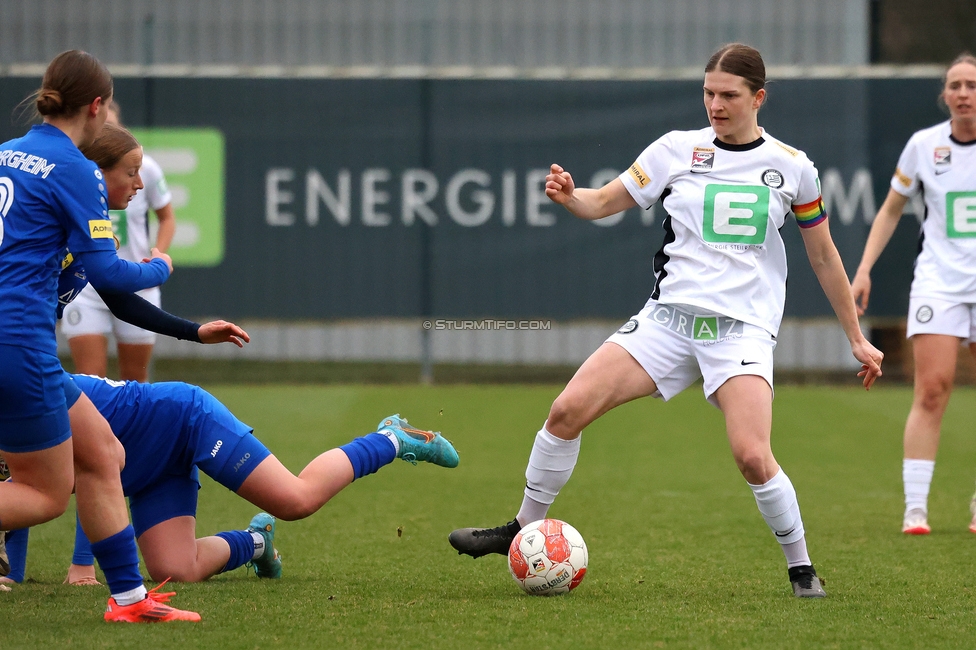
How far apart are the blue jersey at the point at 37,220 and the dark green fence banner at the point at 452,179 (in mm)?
9582

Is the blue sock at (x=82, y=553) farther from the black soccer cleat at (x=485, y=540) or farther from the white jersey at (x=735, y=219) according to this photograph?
the white jersey at (x=735, y=219)

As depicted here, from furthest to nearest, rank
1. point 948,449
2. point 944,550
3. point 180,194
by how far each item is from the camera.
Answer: point 180,194 → point 948,449 → point 944,550

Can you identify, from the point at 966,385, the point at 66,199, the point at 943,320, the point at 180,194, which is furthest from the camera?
the point at 966,385

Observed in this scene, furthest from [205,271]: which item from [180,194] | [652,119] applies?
[652,119]

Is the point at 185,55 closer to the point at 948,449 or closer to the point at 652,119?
the point at 652,119

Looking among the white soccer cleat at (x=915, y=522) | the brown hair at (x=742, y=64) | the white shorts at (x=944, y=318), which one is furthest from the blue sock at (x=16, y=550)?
the white shorts at (x=944, y=318)

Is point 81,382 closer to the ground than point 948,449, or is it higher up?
higher up

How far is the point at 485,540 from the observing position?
4.87 m

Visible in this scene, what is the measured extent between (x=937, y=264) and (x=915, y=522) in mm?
1286

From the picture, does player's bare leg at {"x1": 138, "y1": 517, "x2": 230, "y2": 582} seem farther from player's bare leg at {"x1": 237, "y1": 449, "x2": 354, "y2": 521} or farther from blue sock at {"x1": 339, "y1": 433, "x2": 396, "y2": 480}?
blue sock at {"x1": 339, "y1": 433, "x2": 396, "y2": 480}

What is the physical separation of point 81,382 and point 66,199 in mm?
1118

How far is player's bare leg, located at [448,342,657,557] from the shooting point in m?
4.62

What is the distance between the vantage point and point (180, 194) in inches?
516

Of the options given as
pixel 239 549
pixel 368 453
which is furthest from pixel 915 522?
pixel 239 549
